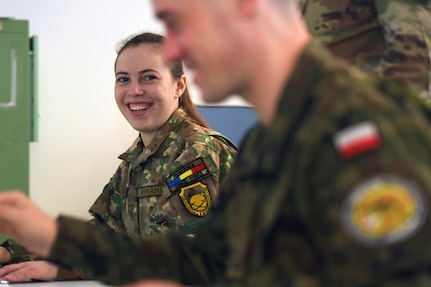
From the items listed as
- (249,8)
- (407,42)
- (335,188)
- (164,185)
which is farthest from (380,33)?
(164,185)

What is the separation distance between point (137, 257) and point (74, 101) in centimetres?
264

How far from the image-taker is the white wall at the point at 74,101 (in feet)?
11.2

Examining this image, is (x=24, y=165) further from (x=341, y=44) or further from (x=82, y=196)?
(x=341, y=44)

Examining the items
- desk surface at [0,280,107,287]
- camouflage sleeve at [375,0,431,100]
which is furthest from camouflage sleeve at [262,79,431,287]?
desk surface at [0,280,107,287]

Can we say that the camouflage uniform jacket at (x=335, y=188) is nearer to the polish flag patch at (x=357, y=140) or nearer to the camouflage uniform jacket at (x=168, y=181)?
the polish flag patch at (x=357, y=140)

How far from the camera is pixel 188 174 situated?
204 centimetres

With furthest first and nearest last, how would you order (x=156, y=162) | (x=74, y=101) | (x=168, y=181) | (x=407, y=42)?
1. (x=74, y=101)
2. (x=156, y=162)
3. (x=168, y=181)
4. (x=407, y=42)

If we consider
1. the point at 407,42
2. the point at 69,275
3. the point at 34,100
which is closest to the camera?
the point at 407,42

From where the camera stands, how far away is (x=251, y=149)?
801mm

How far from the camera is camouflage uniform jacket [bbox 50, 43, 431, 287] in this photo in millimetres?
574

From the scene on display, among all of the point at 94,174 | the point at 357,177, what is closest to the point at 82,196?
the point at 94,174

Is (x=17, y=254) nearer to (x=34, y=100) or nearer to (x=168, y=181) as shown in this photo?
(x=168, y=181)

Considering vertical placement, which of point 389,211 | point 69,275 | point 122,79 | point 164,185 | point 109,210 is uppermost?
point 122,79

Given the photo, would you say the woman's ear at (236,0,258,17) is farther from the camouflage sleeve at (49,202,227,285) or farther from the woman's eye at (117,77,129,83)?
the woman's eye at (117,77,129,83)
